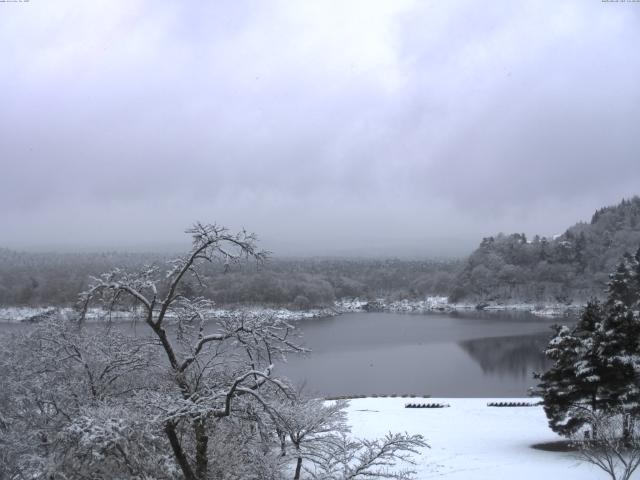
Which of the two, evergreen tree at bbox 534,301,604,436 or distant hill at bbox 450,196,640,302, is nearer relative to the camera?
evergreen tree at bbox 534,301,604,436

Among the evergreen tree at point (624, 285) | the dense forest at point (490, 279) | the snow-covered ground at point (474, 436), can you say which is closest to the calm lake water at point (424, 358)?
the snow-covered ground at point (474, 436)

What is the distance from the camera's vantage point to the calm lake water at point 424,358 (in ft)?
97.5

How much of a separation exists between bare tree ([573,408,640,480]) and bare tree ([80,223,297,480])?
6579mm

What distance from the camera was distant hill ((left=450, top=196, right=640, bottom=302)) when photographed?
85.8 m

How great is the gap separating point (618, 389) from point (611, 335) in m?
1.22

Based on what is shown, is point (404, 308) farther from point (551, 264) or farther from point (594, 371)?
point (594, 371)

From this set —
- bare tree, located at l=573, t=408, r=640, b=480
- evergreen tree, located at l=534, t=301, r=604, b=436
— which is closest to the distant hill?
evergreen tree, located at l=534, t=301, r=604, b=436

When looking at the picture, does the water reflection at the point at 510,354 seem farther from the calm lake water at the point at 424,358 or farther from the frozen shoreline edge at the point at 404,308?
the frozen shoreline edge at the point at 404,308

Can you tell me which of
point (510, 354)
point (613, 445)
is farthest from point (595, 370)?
point (510, 354)

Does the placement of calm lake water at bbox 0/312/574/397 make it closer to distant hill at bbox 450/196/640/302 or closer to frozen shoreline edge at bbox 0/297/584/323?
frozen shoreline edge at bbox 0/297/584/323

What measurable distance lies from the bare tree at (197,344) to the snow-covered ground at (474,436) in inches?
344

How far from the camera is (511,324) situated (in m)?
61.2

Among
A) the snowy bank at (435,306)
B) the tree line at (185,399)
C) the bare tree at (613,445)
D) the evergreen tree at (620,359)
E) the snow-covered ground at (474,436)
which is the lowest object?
the snowy bank at (435,306)

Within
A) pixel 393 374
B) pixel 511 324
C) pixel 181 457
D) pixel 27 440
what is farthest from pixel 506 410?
pixel 511 324
